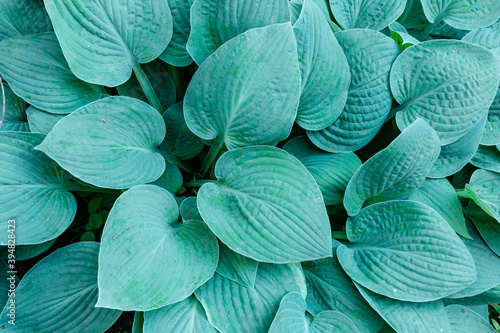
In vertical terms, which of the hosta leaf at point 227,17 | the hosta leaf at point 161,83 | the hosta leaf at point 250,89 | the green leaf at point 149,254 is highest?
the hosta leaf at point 227,17

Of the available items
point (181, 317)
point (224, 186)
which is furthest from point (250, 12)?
point (181, 317)

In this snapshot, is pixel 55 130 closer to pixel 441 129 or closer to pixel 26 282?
pixel 26 282

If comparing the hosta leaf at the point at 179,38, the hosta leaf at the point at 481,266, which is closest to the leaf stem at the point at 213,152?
the hosta leaf at the point at 179,38

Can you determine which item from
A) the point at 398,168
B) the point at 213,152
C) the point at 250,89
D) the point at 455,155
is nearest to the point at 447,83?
the point at 455,155

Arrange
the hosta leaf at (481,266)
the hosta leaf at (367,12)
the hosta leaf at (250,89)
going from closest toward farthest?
the hosta leaf at (250,89)
the hosta leaf at (481,266)
the hosta leaf at (367,12)

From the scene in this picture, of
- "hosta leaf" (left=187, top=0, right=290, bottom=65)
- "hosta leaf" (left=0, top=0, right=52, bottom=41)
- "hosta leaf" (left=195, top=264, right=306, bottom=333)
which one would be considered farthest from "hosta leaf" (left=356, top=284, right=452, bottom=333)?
"hosta leaf" (left=0, top=0, right=52, bottom=41)

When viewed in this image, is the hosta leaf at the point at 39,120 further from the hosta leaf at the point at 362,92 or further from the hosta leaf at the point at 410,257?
the hosta leaf at the point at 410,257
